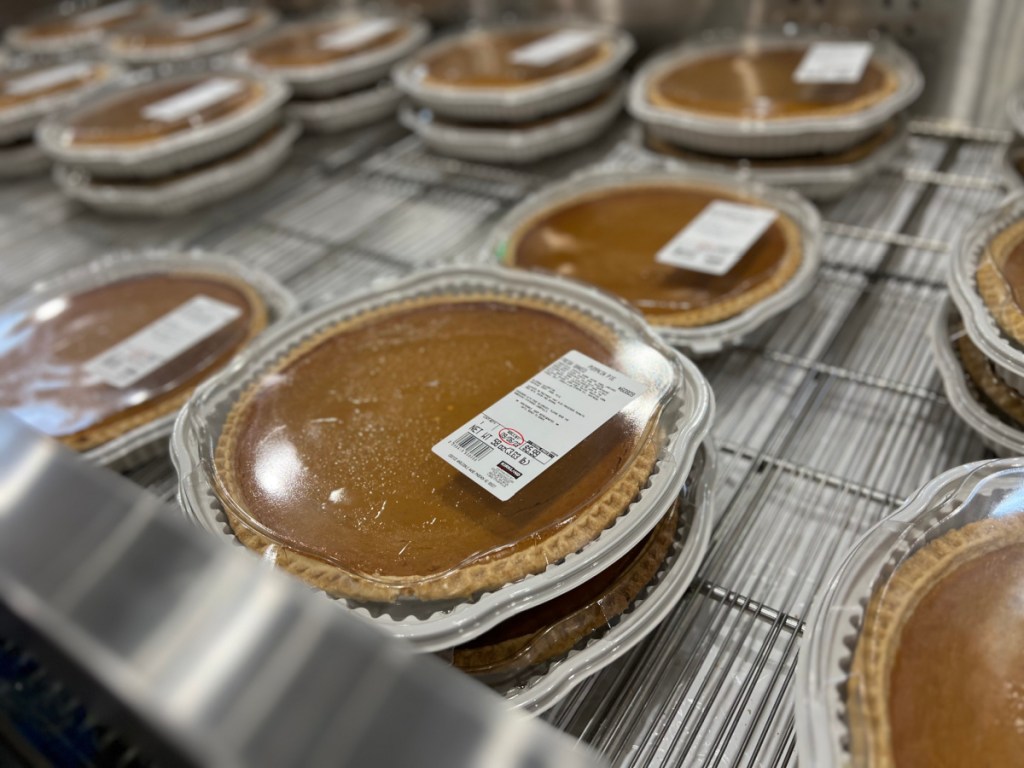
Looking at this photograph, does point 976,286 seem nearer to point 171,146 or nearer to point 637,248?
point 637,248

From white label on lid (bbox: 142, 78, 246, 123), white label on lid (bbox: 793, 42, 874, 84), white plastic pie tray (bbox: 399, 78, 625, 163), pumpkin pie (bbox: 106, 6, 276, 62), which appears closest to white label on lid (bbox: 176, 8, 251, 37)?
pumpkin pie (bbox: 106, 6, 276, 62)

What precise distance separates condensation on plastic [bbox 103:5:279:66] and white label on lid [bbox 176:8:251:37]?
2 cm

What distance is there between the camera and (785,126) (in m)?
1.43

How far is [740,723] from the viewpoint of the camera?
0.79m

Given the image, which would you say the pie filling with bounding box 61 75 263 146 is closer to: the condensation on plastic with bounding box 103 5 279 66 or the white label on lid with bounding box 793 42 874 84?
the condensation on plastic with bounding box 103 5 279 66

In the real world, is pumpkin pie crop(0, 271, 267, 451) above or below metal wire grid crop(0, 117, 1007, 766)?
above

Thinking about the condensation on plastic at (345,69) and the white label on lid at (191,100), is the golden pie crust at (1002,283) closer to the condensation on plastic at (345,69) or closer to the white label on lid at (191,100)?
the condensation on plastic at (345,69)

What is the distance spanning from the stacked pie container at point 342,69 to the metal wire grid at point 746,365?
88 mm

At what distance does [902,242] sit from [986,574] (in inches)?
35.1

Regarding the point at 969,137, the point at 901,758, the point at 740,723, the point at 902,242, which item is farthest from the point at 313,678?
the point at 969,137

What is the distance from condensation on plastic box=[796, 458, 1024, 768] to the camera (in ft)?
1.92

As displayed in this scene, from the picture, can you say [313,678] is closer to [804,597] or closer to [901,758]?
[901,758]

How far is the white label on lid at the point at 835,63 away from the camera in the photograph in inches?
61.4

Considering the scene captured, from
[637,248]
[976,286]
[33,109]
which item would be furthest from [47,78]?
[976,286]
